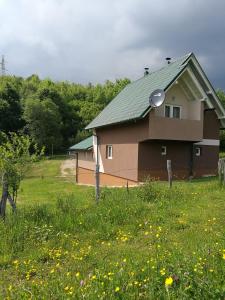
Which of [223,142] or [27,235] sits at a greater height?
[223,142]

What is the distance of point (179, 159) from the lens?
22.9 m

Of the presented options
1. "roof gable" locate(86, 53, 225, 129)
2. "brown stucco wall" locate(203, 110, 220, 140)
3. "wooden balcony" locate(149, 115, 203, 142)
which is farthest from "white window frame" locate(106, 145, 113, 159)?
"brown stucco wall" locate(203, 110, 220, 140)

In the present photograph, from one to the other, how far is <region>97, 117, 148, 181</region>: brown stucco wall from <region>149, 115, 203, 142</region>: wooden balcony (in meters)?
0.49

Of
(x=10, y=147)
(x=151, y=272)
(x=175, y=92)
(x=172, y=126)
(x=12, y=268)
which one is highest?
(x=175, y=92)

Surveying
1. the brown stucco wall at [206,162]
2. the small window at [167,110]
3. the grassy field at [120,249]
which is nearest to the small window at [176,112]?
the small window at [167,110]

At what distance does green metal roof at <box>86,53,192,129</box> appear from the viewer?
69.1 feet

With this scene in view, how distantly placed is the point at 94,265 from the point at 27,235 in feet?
7.69

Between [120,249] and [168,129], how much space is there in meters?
15.0

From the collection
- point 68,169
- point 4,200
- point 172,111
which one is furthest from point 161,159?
point 68,169

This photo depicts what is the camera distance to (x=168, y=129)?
20828 mm

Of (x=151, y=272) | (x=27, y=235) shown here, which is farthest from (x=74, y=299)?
(x=27, y=235)

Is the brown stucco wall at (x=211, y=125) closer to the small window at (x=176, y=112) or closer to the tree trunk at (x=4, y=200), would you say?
the small window at (x=176, y=112)

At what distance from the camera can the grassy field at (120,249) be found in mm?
4219

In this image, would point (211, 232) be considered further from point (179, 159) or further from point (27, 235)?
point (179, 159)
